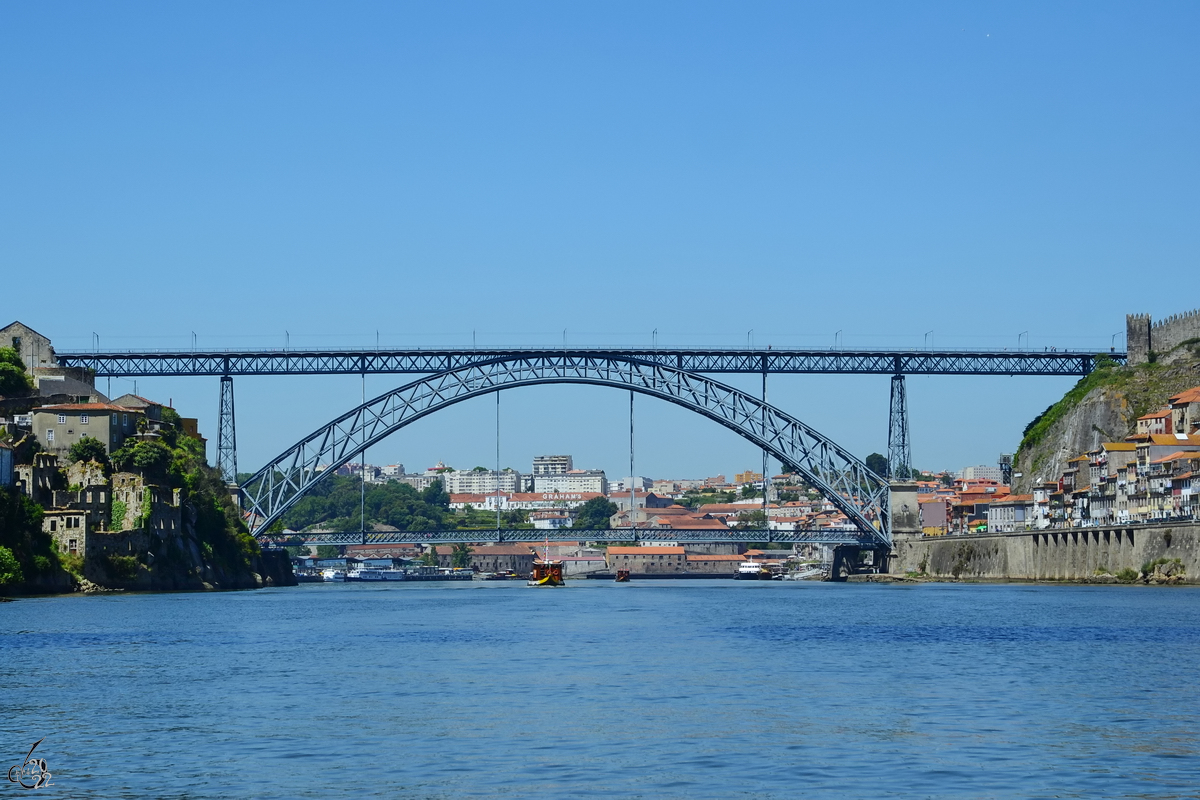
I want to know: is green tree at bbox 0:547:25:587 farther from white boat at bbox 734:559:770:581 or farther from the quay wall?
white boat at bbox 734:559:770:581

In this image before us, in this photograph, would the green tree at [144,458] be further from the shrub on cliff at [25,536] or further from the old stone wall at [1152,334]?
the old stone wall at [1152,334]

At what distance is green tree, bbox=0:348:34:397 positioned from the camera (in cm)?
7981

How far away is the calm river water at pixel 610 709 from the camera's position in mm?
18375

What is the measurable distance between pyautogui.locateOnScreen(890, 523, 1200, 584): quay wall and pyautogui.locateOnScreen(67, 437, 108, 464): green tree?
44718 mm

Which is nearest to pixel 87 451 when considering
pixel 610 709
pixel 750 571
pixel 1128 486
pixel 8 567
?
pixel 8 567

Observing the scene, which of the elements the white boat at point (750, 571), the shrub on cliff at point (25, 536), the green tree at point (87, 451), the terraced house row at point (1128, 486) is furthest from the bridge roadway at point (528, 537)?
the white boat at point (750, 571)

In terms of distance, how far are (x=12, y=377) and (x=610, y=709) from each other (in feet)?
205

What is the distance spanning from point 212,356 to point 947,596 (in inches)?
1670

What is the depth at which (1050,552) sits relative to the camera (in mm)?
84000

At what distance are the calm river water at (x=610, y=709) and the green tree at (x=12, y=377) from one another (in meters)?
36.4

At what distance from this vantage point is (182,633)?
42812 millimetres

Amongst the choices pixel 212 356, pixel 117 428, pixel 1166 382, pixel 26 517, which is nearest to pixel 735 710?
pixel 26 517

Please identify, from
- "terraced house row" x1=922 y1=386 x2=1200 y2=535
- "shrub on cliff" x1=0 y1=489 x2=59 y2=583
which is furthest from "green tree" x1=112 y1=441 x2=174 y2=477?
"terraced house row" x1=922 y1=386 x2=1200 y2=535

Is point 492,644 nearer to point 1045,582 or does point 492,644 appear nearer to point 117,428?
point 117,428
